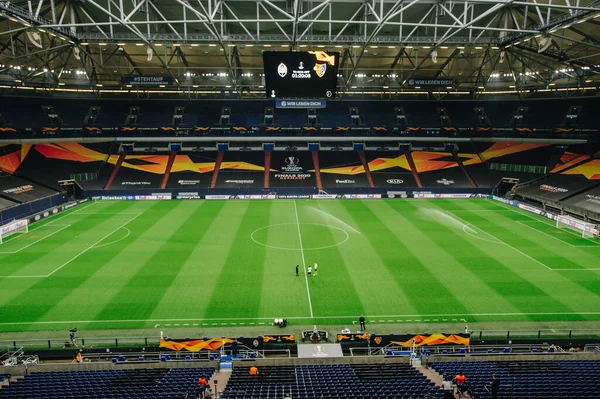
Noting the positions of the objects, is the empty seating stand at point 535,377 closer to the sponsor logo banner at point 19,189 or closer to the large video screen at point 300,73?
the large video screen at point 300,73

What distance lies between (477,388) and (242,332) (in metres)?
10.8

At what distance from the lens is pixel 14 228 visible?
36.4 meters

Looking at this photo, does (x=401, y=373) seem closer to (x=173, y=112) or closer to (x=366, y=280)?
(x=366, y=280)

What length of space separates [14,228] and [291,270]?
26216 millimetres

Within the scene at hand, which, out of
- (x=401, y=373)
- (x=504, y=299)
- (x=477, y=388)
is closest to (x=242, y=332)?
(x=401, y=373)

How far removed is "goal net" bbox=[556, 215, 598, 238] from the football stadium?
0.27m

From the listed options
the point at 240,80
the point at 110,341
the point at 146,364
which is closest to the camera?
the point at 146,364

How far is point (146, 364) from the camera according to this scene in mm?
16625

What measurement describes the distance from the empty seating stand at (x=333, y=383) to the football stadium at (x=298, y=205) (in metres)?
0.11

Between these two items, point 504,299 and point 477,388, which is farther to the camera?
point 504,299

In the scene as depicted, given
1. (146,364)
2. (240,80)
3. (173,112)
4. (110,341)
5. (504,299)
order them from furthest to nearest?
1. (173,112)
2. (240,80)
3. (504,299)
4. (110,341)
5. (146,364)

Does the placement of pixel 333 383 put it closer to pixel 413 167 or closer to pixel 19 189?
pixel 19 189

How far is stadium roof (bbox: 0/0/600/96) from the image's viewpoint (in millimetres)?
29609

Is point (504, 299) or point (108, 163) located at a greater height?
point (108, 163)
